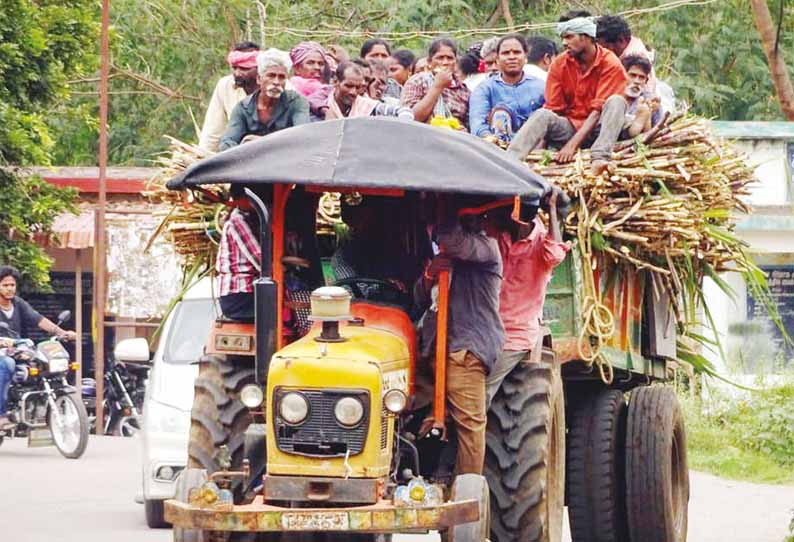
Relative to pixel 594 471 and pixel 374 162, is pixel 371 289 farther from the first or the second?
pixel 594 471

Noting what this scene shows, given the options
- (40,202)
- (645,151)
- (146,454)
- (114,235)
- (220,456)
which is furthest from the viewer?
(114,235)

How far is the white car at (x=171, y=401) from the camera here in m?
12.1

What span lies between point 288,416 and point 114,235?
15.8 metres

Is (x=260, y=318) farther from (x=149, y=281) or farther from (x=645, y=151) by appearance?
(x=149, y=281)

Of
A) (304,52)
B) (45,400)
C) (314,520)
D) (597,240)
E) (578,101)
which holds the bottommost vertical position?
(45,400)

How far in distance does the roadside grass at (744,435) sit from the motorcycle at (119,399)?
293 inches

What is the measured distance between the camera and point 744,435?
1895cm

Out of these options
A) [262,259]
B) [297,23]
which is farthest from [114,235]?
[262,259]

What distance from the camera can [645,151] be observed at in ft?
31.4

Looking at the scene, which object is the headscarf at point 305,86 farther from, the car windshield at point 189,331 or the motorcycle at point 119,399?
the motorcycle at point 119,399

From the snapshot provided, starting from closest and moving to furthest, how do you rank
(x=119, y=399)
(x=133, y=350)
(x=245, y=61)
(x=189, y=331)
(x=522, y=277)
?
(x=522, y=277) < (x=245, y=61) < (x=133, y=350) < (x=189, y=331) < (x=119, y=399)

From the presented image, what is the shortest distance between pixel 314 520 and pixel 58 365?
39.9 feet

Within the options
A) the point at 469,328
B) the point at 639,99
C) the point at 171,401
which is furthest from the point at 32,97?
the point at 469,328

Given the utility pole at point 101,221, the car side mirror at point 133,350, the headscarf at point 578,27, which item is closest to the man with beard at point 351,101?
the headscarf at point 578,27
